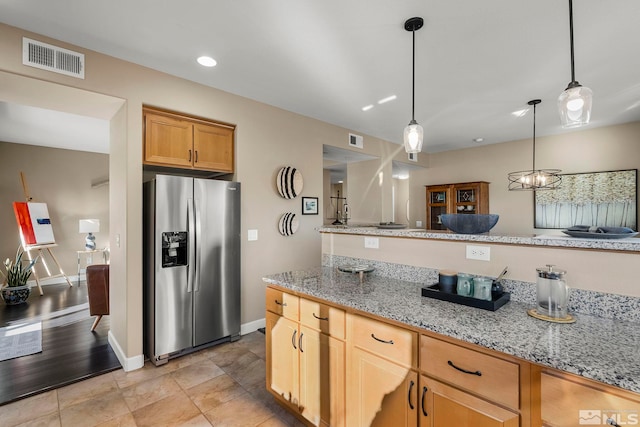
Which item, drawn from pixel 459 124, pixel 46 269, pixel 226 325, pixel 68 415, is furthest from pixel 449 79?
pixel 46 269

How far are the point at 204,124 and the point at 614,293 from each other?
11.1ft

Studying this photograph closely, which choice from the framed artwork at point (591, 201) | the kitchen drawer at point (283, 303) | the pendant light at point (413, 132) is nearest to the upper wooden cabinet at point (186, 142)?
the kitchen drawer at point (283, 303)

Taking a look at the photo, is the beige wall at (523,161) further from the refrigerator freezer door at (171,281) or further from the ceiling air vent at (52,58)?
the ceiling air vent at (52,58)

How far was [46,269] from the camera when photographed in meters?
5.57

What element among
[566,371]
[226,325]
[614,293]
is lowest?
[226,325]

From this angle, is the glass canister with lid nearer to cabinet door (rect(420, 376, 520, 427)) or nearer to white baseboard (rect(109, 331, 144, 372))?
cabinet door (rect(420, 376, 520, 427))

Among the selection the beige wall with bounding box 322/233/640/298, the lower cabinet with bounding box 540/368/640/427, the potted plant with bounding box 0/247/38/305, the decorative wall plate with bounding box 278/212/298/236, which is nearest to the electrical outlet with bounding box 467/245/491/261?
the beige wall with bounding box 322/233/640/298

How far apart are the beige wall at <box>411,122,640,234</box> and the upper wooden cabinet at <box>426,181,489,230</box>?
0.33m

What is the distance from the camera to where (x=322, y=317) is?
68.1 inches

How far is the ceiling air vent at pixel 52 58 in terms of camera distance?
2209 mm

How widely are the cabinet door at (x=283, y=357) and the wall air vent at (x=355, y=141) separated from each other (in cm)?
340

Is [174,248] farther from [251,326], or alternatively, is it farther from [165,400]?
[251,326]

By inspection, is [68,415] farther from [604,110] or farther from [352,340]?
[604,110]

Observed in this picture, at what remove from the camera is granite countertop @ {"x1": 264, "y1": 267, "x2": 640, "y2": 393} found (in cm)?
93
